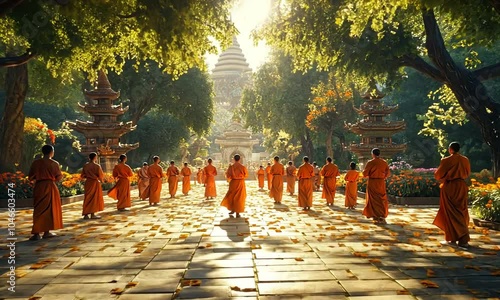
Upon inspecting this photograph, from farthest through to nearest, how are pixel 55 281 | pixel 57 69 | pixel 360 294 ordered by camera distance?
1. pixel 57 69
2. pixel 55 281
3. pixel 360 294

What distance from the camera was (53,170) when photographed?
798cm

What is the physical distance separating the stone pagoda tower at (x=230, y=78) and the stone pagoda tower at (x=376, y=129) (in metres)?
68.3

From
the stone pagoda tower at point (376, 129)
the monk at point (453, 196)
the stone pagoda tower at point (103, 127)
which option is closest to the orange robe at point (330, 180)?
the monk at point (453, 196)

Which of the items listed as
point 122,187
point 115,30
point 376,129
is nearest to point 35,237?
point 122,187

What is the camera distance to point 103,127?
2495 cm

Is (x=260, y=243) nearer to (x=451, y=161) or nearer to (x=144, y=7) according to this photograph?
(x=451, y=161)

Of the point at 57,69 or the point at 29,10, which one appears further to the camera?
the point at 57,69

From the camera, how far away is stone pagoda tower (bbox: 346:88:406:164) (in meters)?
25.5

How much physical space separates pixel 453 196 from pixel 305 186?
625cm

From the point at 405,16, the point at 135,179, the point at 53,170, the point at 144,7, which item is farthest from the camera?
the point at 135,179

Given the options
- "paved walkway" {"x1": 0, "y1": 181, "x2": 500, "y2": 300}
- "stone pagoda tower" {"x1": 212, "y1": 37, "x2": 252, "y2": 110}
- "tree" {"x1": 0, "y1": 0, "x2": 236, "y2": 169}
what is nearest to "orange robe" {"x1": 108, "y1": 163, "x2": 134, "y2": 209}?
"paved walkway" {"x1": 0, "y1": 181, "x2": 500, "y2": 300}

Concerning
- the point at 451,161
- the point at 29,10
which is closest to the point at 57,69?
the point at 29,10

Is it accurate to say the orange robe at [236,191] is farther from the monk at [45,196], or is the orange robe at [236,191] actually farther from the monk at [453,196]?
the monk at [453,196]

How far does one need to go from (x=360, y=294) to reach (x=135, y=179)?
22563 mm
